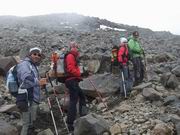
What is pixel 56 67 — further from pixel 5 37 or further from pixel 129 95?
pixel 5 37

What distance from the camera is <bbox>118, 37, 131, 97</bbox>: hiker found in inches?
667

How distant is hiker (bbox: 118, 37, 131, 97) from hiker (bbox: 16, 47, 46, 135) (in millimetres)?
5668

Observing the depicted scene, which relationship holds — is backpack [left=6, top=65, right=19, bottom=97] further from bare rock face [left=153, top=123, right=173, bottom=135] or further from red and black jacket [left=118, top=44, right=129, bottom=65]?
red and black jacket [left=118, top=44, right=129, bottom=65]

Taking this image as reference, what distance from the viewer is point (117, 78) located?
1797 cm

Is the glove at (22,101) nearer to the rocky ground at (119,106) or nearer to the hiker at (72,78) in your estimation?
the rocky ground at (119,106)

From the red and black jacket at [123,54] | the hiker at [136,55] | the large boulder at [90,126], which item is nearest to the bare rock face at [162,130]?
the large boulder at [90,126]

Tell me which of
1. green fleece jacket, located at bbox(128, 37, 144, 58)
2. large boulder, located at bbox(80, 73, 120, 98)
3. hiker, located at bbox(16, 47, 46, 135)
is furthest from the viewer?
green fleece jacket, located at bbox(128, 37, 144, 58)

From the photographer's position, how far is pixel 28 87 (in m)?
11.5


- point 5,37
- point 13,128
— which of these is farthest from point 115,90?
point 5,37

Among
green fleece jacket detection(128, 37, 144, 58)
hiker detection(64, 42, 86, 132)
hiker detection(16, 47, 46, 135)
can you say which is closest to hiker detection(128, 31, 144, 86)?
green fleece jacket detection(128, 37, 144, 58)

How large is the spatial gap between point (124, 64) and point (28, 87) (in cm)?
656

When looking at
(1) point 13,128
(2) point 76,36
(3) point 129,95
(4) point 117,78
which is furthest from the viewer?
(2) point 76,36

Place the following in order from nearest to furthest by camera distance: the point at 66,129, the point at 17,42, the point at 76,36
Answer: the point at 66,129
the point at 17,42
the point at 76,36

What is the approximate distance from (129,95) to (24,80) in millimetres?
6471
